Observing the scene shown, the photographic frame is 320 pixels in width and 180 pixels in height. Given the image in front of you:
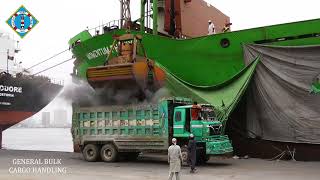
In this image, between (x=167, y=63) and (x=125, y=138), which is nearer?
(x=125, y=138)

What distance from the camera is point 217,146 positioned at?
1476 centimetres

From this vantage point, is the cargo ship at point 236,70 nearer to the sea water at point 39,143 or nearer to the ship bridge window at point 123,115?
the ship bridge window at point 123,115

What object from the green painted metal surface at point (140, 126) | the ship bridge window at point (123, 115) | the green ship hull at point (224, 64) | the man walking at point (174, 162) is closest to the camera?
the man walking at point (174, 162)

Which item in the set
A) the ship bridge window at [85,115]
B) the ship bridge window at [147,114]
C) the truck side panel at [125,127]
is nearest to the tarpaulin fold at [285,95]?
the truck side panel at [125,127]

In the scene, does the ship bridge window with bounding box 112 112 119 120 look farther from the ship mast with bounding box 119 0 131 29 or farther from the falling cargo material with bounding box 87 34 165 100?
the ship mast with bounding box 119 0 131 29

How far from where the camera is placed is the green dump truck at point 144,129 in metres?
15.1

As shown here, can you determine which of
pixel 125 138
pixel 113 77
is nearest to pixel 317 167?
pixel 125 138

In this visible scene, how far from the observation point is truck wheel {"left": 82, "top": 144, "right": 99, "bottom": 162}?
1719cm

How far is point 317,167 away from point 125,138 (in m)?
7.54

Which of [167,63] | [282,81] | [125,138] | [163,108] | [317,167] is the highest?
[167,63]

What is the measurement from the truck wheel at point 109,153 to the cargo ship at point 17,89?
2175 cm

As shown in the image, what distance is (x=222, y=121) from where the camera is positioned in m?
16.7

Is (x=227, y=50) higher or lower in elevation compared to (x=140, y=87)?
higher

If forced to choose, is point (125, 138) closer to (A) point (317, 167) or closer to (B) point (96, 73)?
(B) point (96, 73)
